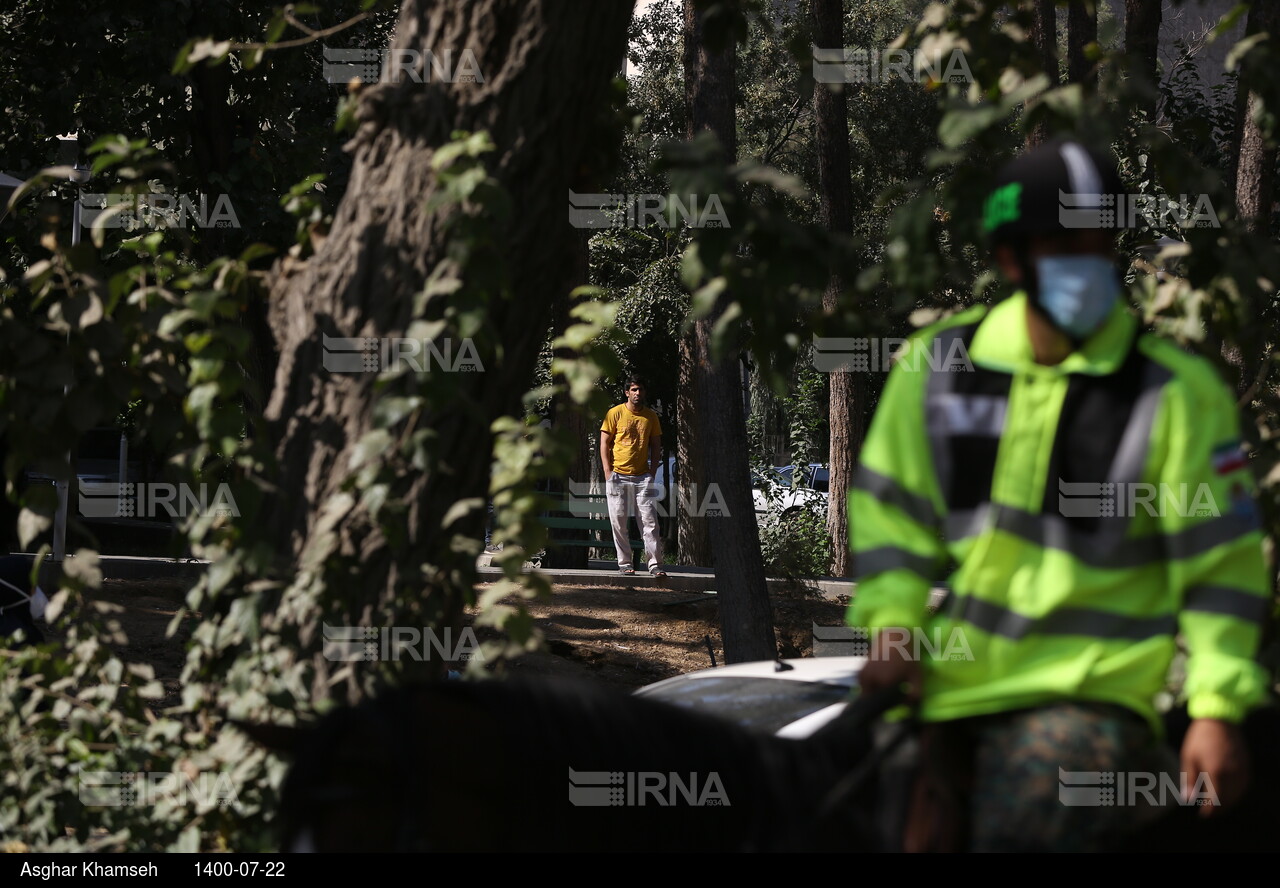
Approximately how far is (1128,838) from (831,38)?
1286 cm

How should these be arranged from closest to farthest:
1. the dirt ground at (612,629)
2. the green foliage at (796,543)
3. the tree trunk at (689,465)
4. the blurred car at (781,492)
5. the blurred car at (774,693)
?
the blurred car at (774,693), the dirt ground at (612,629), the green foliage at (796,543), the blurred car at (781,492), the tree trunk at (689,465)

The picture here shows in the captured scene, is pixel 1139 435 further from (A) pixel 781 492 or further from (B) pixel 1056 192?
(A) pixel 781 492

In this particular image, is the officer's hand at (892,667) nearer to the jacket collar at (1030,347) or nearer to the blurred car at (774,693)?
the jacket collar at (1030,347)

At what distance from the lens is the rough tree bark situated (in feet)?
50.9

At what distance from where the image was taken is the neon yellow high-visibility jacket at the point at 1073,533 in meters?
2.32

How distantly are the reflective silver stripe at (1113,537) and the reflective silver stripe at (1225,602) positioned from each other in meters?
0.07

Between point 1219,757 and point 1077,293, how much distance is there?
818 mm

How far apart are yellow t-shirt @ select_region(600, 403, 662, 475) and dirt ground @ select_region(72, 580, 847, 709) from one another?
4.19 ft

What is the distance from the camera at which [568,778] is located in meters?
2.24

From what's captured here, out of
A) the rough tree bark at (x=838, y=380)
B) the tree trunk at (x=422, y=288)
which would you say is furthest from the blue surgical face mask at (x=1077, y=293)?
the rough tree bark at (x=838, y=380)
